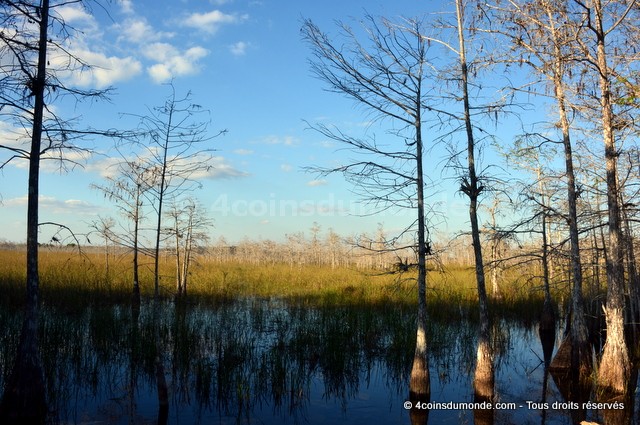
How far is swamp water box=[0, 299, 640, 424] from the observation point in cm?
770

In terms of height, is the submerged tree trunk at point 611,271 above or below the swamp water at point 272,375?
above

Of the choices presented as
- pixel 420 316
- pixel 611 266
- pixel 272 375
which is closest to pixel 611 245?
pixel 611 266

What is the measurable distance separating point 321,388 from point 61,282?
44.4 feet

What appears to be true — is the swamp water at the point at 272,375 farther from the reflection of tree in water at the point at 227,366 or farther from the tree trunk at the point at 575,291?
the tree trunk at the point at 575,291

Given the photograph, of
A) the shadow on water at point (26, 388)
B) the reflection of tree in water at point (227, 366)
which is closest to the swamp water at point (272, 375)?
the reflection of tree in water at point (227, 366)

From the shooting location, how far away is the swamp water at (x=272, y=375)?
7.70m

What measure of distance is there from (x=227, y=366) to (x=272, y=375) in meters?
0.93

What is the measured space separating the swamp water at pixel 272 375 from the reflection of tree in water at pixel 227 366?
0.03 m

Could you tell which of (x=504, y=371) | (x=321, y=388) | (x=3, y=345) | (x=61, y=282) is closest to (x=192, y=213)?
(x=61, y=282)

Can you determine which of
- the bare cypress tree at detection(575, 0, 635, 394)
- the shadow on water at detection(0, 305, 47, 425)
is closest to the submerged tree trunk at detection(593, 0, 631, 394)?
the bare cypress tree at detection(575, 0, 635, 394)

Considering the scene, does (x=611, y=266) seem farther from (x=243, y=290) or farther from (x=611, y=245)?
(x=243, y=290)

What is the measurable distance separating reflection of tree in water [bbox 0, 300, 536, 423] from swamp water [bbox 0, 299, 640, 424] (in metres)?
0.03

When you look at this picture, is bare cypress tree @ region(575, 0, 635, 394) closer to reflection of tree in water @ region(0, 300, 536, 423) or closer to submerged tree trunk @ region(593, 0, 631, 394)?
submerged tree trunk @ region(593, 0, 631, 394)

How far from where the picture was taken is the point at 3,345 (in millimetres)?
9289
